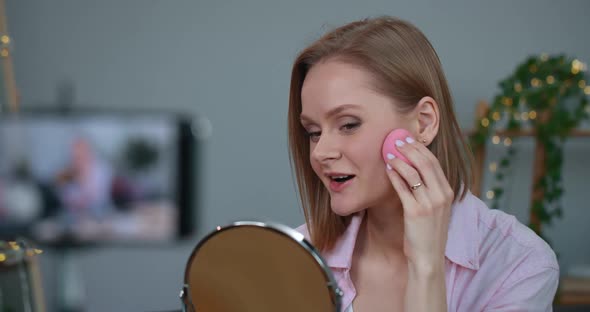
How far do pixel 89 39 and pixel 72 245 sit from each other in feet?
8.91

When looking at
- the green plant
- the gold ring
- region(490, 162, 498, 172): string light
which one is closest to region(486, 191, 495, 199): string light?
the green plant

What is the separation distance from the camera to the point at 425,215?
1.05 metres

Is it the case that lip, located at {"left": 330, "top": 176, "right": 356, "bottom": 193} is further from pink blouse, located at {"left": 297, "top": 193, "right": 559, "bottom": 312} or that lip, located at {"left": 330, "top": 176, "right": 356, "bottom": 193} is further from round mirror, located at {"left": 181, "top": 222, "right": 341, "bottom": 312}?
round mirror, located at {"left": 181, "top": 222, "right": 341, "bottom": 312}

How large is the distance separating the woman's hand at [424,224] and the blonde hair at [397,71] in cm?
12

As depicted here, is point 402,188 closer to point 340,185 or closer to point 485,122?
point 340,185

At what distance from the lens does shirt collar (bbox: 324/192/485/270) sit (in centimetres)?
117

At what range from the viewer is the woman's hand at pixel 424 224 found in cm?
103

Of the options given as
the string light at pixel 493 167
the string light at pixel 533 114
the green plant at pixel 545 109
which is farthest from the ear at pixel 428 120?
the string light at pixel 493 167

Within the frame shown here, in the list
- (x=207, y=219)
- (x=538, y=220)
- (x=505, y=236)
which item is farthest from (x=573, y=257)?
(x=505, y=236)

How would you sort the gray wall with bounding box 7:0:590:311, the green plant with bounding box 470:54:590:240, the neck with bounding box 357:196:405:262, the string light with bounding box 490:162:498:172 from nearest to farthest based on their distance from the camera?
1. the neck with bounding box 357:196:405:262
2. the green plant with bounding box 470:54:590:240
3. the gray wall with bounding box 7:0:590:311
4. the string light with bounding box 490:162:498:172

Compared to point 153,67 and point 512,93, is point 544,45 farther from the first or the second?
point 153,67

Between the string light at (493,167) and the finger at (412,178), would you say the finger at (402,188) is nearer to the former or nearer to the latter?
the finger at (412,178)

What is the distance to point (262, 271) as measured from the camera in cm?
70

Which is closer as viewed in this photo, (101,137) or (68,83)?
(101,137)
